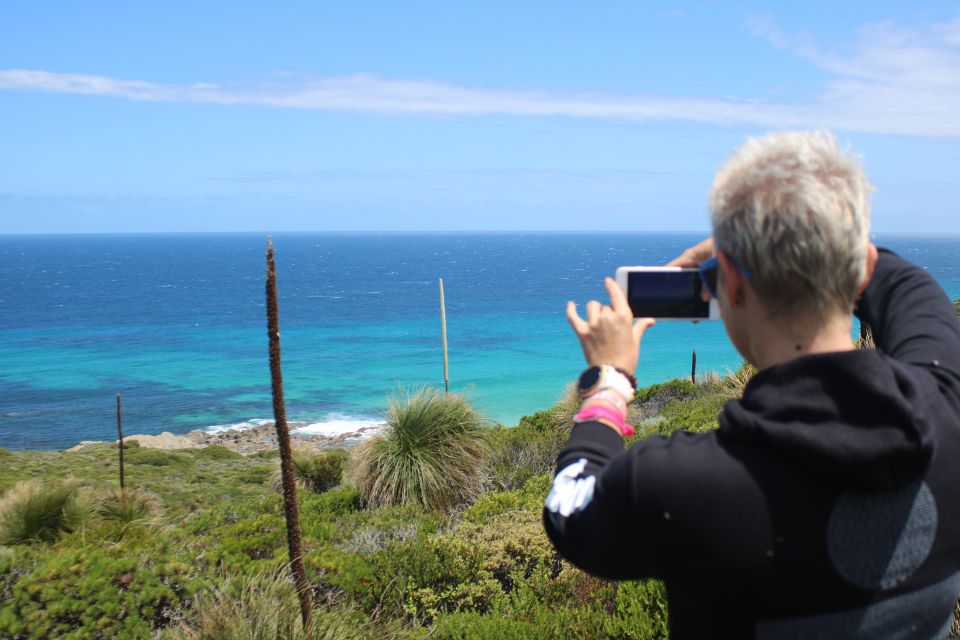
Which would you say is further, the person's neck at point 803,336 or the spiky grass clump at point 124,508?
the spiky grass clump at point 124,508

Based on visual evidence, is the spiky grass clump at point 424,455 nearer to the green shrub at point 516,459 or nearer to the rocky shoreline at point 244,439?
the green shrub at point 516,459

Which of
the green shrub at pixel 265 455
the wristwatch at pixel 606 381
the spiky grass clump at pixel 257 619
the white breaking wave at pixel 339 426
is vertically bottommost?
the white breaking wave at pixel 339 426

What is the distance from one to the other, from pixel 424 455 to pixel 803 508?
29.1 feet

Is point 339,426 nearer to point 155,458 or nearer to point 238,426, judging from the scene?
point 238,426

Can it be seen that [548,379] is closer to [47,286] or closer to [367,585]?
[367,585]

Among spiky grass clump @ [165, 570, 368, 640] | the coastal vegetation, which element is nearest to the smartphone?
the coastal vegetation

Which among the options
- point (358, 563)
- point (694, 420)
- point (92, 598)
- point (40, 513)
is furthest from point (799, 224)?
point (694, 420)

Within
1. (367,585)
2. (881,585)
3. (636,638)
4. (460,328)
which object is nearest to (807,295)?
(881,585)

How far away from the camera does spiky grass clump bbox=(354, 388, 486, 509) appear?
9.42 metres

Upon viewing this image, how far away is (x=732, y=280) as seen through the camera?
123cm

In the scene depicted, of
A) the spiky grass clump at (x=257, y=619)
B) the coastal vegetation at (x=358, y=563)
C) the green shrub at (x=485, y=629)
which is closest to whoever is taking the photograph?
the spiky grass clump at (x=257, y=619)

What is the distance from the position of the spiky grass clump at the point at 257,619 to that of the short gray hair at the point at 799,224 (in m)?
3.68

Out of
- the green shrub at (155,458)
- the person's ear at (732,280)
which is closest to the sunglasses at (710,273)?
the person's ear at (732,280)

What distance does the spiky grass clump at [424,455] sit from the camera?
9.42 meters
